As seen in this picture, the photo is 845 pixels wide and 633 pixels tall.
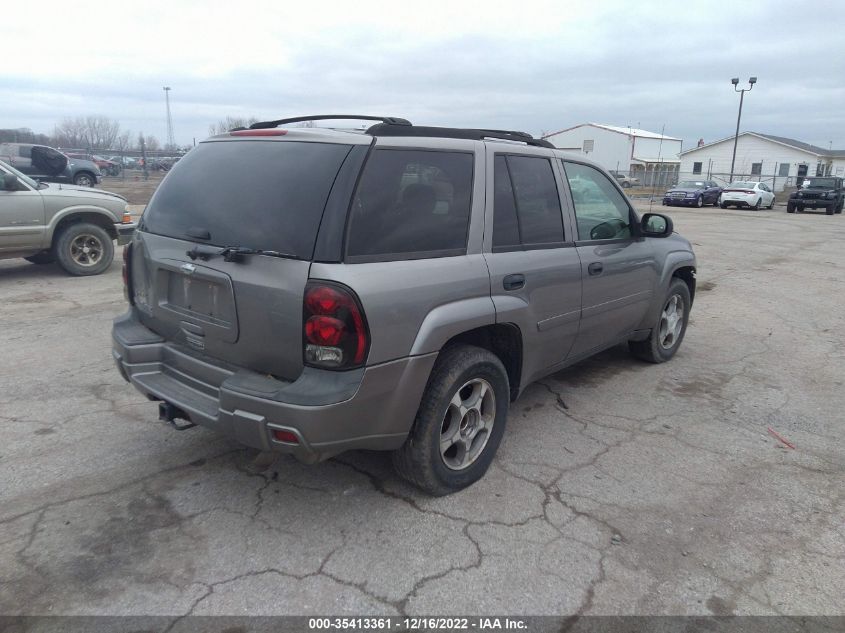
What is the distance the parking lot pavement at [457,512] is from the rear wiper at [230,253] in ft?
4.18

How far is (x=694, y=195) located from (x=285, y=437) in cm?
3092

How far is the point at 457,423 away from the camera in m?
3.26

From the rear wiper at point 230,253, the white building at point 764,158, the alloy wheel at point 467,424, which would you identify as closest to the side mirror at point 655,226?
the alloy wheel at point 467,424

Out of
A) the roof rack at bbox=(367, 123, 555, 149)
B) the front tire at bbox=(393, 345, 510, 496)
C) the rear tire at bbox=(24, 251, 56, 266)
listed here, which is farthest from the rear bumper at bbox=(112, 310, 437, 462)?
the rear tire at bbox=(24, 251, 56, 266)

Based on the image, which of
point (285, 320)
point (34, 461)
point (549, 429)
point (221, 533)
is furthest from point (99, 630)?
point (549, 429)

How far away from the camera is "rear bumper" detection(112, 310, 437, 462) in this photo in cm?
260

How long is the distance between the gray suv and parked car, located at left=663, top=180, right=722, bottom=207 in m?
28.7

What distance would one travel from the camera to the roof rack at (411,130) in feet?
10.1

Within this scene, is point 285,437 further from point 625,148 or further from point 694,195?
point 625,148

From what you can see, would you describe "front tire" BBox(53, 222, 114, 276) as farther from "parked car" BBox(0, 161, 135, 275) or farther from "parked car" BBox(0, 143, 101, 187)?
"parked car" BBox(0, 143, 101, 187)

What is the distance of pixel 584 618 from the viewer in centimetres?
246

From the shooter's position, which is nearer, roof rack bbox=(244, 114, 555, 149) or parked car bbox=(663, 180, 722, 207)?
roof rack bbox=(244, 114, 555, 149)

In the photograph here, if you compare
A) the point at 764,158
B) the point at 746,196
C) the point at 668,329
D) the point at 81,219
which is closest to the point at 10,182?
the point at 81,219

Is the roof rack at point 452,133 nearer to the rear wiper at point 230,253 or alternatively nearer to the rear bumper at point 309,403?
the rear wiper at point 230,253
